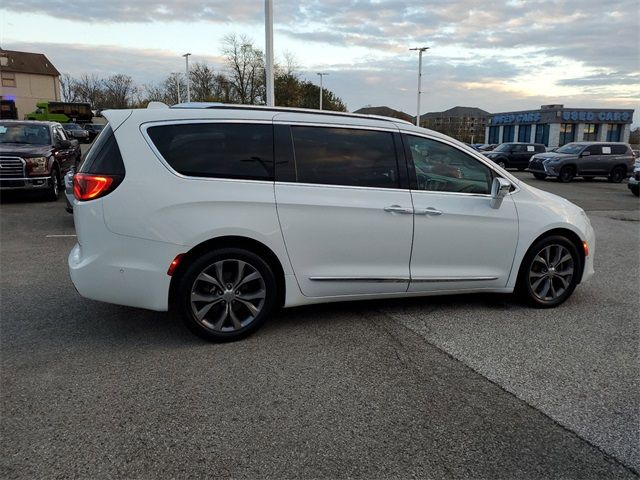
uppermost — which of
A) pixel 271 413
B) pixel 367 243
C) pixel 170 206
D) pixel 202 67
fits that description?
pixel 202 67

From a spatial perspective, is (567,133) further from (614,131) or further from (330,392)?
(330,392)

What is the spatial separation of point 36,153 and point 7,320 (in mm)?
8436

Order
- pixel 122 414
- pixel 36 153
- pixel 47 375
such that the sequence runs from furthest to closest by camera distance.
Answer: pixel 36 153, pixel 47 375, pixel 122 414

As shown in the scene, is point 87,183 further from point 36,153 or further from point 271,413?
point 36,153

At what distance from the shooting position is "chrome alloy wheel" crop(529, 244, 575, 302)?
516cm

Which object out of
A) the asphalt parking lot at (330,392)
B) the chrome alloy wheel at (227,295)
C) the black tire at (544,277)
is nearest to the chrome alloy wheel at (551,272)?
the black tire at (544,277)

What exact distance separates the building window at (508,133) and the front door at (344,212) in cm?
6525

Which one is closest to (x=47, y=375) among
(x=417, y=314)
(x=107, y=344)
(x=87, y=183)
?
(x=107, y=344)

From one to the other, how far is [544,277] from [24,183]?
1125 cm

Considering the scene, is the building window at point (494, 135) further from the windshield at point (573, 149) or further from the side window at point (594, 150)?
the side window at point (594, 150)

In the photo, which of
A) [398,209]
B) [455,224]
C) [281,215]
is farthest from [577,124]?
[281,215]

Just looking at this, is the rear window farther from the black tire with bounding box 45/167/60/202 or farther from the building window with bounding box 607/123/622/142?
the building window with bounding box 607/123/622/142

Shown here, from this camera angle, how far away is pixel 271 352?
4.09 meters

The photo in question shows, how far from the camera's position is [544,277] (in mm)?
5195
